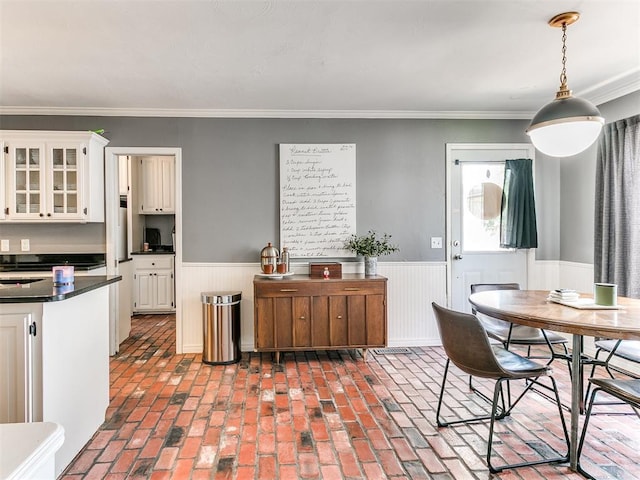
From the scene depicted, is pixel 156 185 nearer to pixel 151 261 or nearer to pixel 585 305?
pixel 151 261

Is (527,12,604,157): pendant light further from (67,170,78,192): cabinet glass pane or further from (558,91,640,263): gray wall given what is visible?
(67,170,78,192): cabinet glass pane

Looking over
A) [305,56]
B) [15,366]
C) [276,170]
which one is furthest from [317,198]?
[15,366]

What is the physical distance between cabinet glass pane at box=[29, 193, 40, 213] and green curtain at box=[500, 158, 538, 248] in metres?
4.79

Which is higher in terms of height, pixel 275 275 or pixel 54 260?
pixel 54 260

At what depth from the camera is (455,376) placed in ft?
10.7

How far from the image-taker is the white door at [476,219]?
4.14 metres

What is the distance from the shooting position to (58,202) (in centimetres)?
366

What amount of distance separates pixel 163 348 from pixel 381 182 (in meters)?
2.99

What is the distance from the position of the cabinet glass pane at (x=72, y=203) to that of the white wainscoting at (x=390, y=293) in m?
1.17

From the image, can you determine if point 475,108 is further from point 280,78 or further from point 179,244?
point 179,244

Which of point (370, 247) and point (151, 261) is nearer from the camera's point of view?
point (370, 247)

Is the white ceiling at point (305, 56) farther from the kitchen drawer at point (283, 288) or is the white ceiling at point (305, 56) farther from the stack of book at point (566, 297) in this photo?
the kitchen drawer at point (283, 288)

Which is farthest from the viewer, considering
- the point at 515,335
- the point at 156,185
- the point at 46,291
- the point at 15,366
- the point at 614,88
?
the point at 156,185

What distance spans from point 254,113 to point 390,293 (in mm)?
2420
